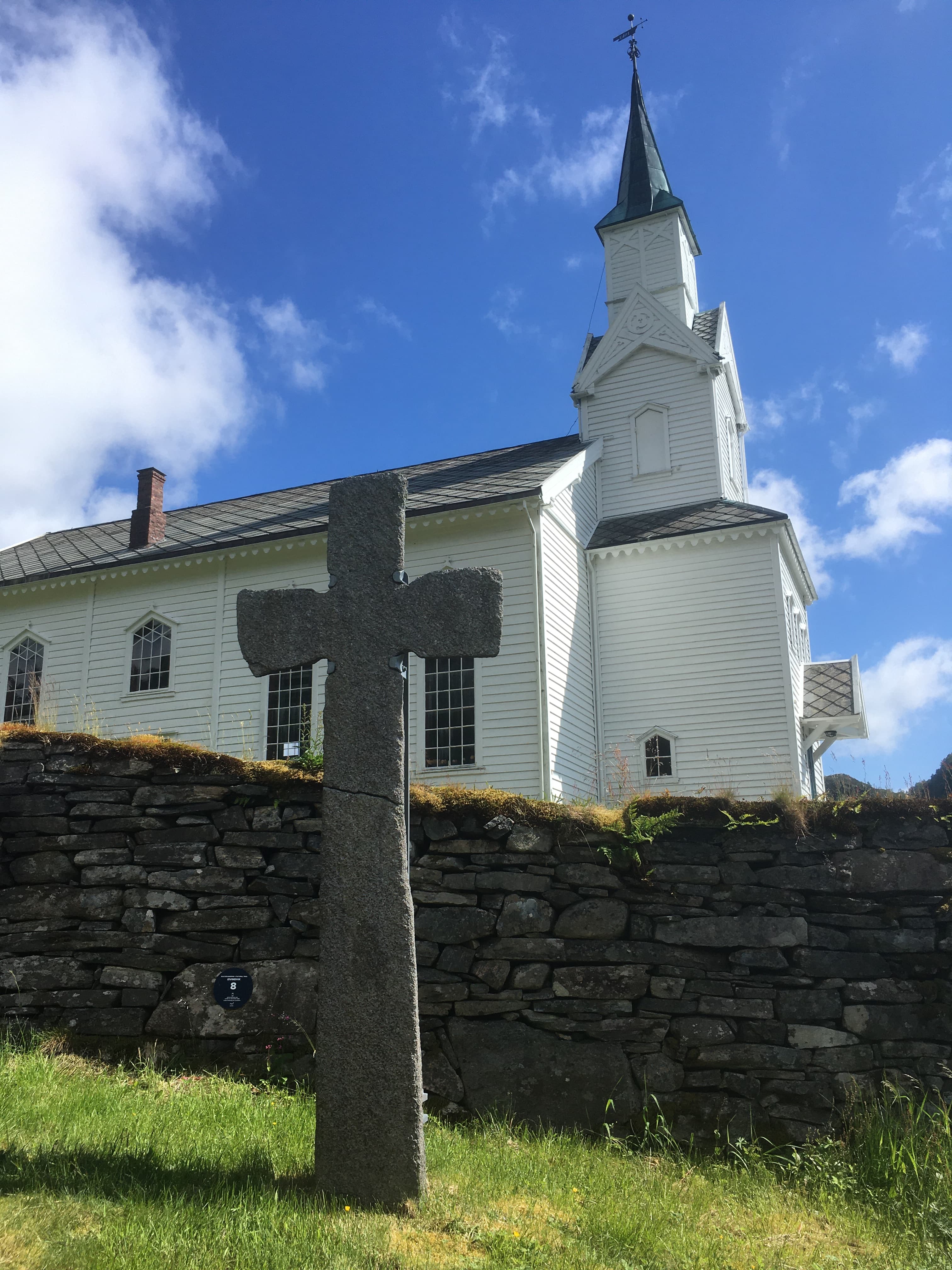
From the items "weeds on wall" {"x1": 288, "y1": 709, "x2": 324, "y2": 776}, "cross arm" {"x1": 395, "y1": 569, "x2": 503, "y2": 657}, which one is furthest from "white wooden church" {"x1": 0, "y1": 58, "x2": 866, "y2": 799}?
"cross arm" {"x1": 395, "y1": 569, "x2": 503, "y2": 657}

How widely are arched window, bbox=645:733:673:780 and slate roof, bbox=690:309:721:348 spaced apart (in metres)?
7.85

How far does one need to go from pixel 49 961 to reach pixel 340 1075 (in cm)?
324

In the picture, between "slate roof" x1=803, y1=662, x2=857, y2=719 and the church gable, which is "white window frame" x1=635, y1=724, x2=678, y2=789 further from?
the church gable

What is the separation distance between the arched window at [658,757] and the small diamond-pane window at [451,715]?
297cm

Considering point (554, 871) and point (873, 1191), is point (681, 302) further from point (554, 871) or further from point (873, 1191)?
point (873, 1191)

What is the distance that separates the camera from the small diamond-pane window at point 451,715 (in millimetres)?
14195

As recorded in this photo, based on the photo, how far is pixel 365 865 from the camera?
487 cm

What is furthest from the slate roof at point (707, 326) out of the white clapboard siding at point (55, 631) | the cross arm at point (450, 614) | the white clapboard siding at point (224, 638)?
the cross arm at point (450, 614)

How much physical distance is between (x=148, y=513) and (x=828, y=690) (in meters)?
12.7

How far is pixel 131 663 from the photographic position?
1697cm

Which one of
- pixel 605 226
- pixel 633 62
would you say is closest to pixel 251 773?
pixel 605 226

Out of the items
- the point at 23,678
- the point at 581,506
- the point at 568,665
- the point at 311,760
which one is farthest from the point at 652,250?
the point at 311,760

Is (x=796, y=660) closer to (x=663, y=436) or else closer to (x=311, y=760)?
(x=663, y=436)

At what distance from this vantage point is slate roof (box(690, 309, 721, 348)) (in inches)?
750
